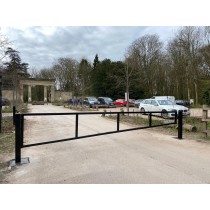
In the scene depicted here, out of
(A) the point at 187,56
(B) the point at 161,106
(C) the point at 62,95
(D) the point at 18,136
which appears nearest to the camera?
(D) the point at 18,136

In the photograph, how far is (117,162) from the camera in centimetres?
644

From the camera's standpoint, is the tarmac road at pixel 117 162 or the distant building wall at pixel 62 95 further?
the distant building wall at pixel 62 95

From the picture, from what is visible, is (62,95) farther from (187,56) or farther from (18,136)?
(18,136)

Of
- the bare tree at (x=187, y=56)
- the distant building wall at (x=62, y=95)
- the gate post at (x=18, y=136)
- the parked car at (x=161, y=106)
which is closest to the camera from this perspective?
the gate post at (x=18, y=136)

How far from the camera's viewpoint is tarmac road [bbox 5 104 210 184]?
5160 mm

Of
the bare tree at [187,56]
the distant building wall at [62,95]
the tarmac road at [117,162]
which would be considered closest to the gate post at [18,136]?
the tarmac road at [117,162]

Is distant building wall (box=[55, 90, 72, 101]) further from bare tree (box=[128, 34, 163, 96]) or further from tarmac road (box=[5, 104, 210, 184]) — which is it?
tarmac road (box=[5, 104, 210, 184])

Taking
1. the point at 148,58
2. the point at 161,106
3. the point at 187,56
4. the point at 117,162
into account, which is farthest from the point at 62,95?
the point at 117,162

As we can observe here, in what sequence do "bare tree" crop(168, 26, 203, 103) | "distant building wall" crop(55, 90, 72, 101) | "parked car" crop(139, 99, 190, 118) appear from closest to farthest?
"parked car" crop(139, 99, 190, 118) < "bare tree" crop(168, 26, 203, 103) < "distant building wall" crop(55, 90, 72, 101)

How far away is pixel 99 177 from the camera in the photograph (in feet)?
17.1

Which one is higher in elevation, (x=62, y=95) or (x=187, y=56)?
(x=187, y=56)

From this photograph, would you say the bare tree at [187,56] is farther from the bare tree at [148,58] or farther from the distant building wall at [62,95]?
the distant building wall at [62,95]

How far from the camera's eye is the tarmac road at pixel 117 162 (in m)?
5.16

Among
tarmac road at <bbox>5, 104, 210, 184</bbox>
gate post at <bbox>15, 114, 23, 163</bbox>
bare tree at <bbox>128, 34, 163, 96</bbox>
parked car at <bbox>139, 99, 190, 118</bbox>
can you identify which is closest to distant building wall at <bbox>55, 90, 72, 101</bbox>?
bare tree at <bbox>128, 34, 163, 96</bbox>
